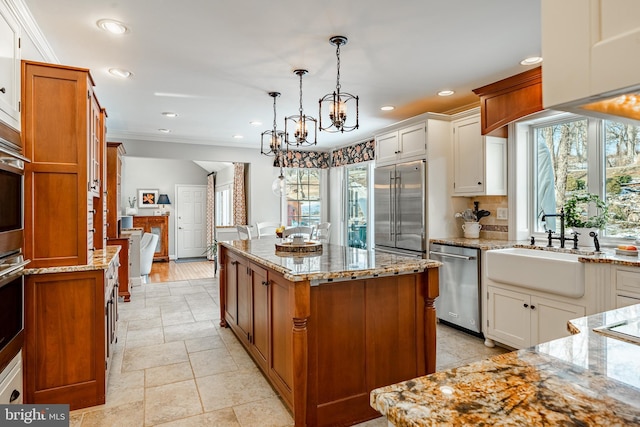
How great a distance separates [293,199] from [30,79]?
5072 millimetres

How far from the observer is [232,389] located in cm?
258

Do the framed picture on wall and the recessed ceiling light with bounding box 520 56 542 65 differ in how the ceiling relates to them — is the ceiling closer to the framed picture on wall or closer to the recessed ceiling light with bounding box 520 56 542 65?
the recessed ceiling light with bounding box 520 56 542 65

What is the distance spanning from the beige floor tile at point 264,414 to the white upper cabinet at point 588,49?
2.18 m

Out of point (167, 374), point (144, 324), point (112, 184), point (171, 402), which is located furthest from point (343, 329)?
point (112, 184)

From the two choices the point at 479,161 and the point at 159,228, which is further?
the point at 159,228

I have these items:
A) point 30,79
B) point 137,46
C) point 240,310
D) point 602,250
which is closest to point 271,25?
point 137,46

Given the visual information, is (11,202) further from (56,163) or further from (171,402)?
(171,402)

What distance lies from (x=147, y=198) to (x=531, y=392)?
390 inches

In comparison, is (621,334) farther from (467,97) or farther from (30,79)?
(467,97)

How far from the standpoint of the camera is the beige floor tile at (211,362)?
288 cm

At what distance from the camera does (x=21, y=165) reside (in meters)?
2.10

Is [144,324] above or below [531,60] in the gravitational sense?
below

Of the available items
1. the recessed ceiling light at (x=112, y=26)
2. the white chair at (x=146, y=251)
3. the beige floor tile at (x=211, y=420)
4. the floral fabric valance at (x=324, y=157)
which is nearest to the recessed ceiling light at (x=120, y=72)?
the recessed ceiling light at (x=112, y=26)

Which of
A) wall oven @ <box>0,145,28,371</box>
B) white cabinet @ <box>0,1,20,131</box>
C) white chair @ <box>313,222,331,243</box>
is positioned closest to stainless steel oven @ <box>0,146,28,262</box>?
wall oven @ <box>0,145,28,371</box>
